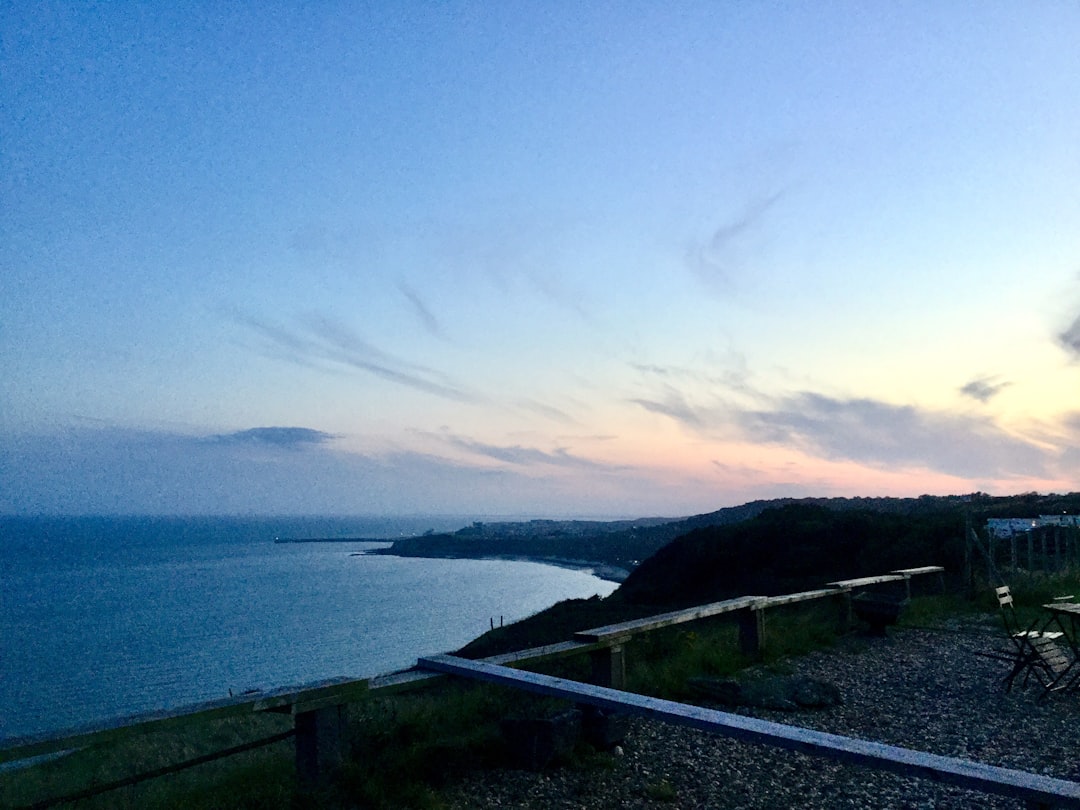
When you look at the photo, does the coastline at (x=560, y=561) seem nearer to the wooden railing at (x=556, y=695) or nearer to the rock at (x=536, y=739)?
the wooden railing at (x=556, y=695)

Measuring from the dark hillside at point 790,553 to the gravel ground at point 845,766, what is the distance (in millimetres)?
13512

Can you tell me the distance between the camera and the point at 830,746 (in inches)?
134

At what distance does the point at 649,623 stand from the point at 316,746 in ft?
10.9

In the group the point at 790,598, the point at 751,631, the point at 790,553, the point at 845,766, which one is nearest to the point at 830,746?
the point at 845,766

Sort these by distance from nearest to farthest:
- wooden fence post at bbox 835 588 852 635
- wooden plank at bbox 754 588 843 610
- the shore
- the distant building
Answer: wooden plank at bbox 754 588 843 610 < wooden fence post at bbox 835 588 852 635 < the distant building < the shore

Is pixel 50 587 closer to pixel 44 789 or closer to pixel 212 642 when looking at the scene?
pixel 212 642

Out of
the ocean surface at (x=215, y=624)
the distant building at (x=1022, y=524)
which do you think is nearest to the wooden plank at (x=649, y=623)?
the ocean surface at (x=215, y=624)

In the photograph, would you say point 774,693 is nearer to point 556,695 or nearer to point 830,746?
point 556,695

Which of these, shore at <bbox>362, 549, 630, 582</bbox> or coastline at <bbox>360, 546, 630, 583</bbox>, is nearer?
coastline at <bbox>360, 546, 630, 583</bbox>

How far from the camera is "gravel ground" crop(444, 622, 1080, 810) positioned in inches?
179

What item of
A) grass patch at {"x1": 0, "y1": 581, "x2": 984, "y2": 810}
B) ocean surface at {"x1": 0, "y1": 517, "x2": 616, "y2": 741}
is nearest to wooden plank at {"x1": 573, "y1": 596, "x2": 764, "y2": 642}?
grass patch at {"x1": 0, "y1": 581, "x2": 984, "y2": 810}

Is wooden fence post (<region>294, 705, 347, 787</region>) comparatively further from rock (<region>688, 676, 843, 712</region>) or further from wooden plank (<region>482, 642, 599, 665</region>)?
rock (<region>688, 676, 843, 712</region>)

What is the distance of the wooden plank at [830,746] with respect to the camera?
9.43ft

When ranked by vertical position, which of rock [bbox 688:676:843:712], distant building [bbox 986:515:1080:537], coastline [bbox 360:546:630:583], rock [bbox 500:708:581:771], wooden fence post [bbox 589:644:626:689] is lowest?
coastline [bbox 360:546:630:583]
